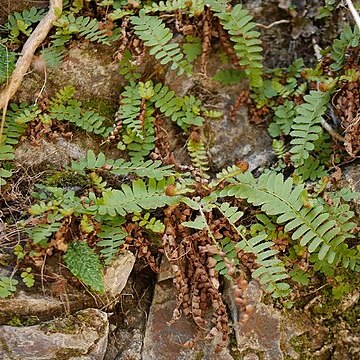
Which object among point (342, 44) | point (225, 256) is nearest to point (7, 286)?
point (225, 256)

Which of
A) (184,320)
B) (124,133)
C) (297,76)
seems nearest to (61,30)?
(124,133)

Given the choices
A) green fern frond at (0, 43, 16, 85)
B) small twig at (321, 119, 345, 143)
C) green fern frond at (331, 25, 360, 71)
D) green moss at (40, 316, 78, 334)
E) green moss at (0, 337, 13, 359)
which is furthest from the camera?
green fern frond at (331, 25, 360, 71)

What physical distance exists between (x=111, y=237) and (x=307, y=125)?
4.53 ft

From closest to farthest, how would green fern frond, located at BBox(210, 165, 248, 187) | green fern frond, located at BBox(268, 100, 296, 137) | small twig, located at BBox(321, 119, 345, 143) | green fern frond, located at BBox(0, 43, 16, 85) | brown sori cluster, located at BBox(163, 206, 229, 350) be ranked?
brown sori cluster, located at BBox(163, 206, 229, 350) → green fern frond, located at BBox(210, 165, 248, 187) → green fern frond, located at BBox(0, 43, 16, 85) → small twig, located at BBox(321, 119, 345, 143) → green fern frond, located at BBox(268, 100, 296, 137)

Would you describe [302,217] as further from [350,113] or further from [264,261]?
[350,113]

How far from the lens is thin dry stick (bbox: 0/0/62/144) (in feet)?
11.5

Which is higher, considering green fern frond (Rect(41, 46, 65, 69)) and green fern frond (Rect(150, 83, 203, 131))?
green fern frond (Rect(41, 46, 65, 69))

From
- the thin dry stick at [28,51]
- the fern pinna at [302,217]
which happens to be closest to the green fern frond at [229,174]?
the fern pinna at [302,217]

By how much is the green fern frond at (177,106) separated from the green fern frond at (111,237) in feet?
2.80

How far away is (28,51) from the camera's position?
143 inches

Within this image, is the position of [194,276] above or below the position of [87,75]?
below

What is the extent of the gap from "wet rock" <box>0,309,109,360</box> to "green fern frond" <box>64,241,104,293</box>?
0.67 ft

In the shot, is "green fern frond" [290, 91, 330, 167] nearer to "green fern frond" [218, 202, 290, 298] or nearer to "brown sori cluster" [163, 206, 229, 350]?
"green fern frond" [218, 202, 290, 298]

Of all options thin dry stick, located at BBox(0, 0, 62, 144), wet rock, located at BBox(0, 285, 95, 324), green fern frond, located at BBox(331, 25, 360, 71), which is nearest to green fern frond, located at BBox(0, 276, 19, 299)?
wet rock, located at BBox(0, 285, 95, 324)
